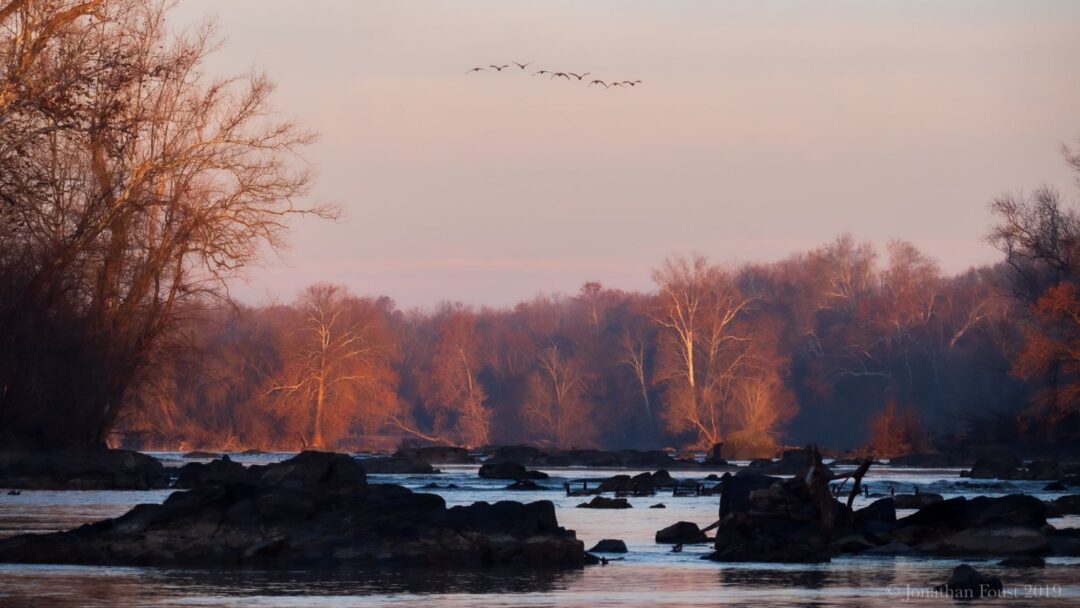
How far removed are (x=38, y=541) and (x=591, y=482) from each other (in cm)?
2977

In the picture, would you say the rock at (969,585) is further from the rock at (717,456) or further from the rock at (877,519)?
the rock at (717,456)

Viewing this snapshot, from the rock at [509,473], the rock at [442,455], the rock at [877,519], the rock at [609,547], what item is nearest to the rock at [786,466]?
the rock at [509,473]

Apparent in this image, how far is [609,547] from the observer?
21.8m

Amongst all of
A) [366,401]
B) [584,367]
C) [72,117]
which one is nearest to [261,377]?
[366,401]

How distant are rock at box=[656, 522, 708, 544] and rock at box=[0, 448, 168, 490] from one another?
19.3 metres

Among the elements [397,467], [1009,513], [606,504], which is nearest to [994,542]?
[1009,513]

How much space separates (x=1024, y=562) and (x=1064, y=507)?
1179 centimetres

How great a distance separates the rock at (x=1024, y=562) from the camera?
19719 mm

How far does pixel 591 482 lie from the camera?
4803 centimetres

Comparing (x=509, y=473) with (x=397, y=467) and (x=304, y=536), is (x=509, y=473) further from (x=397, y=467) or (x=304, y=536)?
(x=304, y=536)

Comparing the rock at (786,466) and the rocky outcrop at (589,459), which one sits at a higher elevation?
the rocky outcrop at (589,459)

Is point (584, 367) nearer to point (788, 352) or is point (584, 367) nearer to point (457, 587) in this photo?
point (788, 352)

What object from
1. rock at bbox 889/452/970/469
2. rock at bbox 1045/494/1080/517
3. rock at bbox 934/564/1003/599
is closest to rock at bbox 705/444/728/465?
rock at bbox 889/452/970/469

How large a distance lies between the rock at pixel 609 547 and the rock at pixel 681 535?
1703mm
